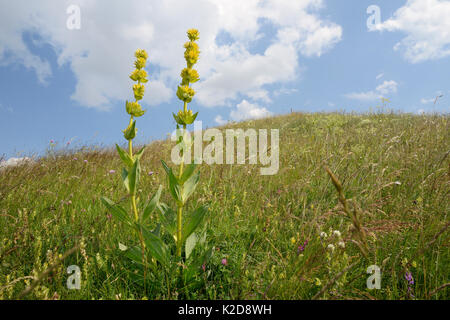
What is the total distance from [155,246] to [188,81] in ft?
4.44

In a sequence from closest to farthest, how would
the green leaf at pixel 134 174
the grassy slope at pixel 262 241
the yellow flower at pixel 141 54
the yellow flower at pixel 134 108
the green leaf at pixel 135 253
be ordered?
1. the grassy slope at pixel 262 241
2. the green leaf at pixel 134 174
3. the green leaf at pixel 135 253
4. the yellow flower at pixel 134 108
5. the yellow flower at pixel 141 54

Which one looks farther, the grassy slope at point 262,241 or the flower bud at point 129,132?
the flower bud at point 129,132

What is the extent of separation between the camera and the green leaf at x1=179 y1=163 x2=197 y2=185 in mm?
1904

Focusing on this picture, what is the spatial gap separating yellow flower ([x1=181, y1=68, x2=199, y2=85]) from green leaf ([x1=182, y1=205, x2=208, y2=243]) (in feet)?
3.38

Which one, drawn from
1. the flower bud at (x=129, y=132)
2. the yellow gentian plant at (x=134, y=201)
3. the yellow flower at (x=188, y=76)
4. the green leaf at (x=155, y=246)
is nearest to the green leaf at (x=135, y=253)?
the yellow gentian plant at (x=134, y=201)

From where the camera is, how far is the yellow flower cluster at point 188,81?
2.02 meters

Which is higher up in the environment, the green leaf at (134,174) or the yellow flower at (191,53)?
the yellow flower at (191,53)

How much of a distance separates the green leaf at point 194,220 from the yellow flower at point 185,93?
2.89 feet

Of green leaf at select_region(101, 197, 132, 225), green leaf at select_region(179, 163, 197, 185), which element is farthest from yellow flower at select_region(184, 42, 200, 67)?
green leaf at select_region(101, 197, 132, 225)

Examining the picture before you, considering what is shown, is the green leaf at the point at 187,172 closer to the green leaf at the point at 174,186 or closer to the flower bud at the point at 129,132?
the green leaf at the point at 174,186

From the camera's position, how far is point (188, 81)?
207 centimetres

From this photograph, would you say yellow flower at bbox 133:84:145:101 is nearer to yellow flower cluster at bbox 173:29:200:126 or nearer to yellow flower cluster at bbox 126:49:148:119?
yellow flower cluster at bbox 126:49:148:119

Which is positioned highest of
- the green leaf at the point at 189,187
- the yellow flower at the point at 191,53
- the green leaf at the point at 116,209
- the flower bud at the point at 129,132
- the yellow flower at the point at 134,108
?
the yellow flower at the point at 191,53

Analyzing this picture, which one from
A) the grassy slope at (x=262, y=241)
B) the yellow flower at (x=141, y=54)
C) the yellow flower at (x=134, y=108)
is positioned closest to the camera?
the grassy slope at (x=262, y=241)
